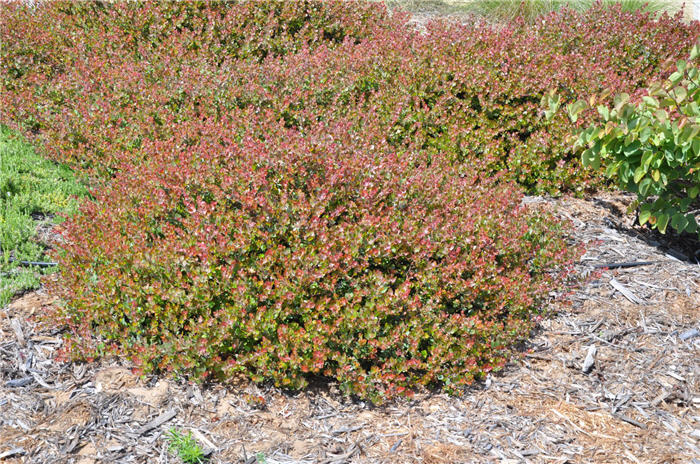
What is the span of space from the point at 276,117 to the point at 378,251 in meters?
2.38

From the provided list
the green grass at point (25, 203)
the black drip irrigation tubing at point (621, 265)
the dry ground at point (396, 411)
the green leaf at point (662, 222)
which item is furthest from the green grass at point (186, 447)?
the green leaf at point (662, 222)

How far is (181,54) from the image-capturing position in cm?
608

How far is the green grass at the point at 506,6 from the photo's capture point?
8969 mm

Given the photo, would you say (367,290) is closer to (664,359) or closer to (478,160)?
(664,359)

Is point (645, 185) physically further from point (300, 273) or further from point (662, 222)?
point (300, 273)

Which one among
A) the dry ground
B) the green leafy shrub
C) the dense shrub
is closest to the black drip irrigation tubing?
the green leafy shrub

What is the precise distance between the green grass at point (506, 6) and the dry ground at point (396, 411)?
653 cm

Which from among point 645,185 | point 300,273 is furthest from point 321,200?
point 645,185

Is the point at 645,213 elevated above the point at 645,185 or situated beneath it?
situated beneath

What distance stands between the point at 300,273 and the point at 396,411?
2.87ft

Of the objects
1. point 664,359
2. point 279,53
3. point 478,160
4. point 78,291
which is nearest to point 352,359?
point 78,291

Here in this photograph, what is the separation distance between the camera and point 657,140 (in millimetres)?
3887

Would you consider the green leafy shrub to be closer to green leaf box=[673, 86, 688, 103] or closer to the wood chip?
green leaf box=[673, 86, 688, 103]

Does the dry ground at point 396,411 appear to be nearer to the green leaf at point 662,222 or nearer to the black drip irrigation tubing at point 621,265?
the black drip irrigation tubing at point 621,265
